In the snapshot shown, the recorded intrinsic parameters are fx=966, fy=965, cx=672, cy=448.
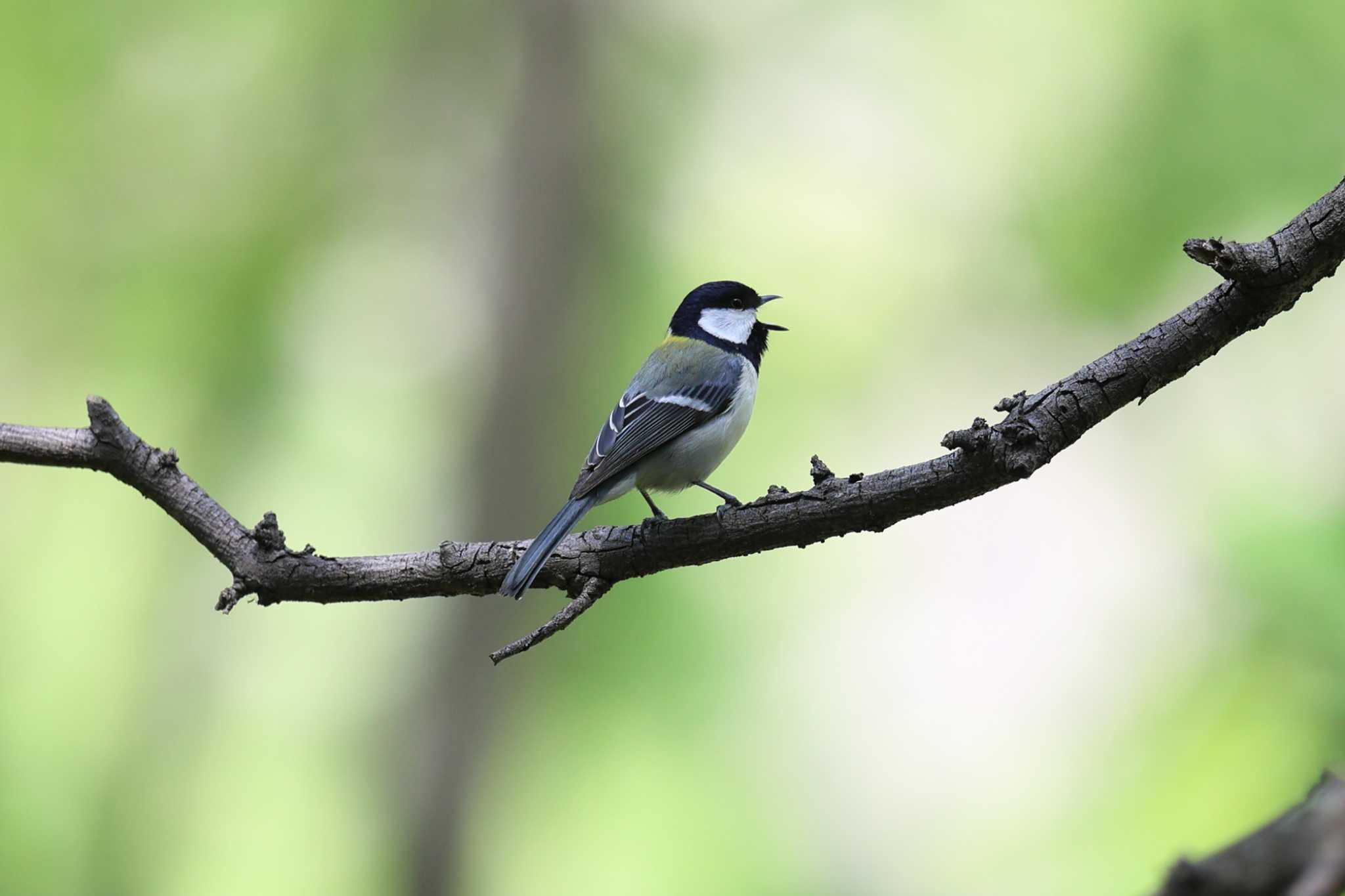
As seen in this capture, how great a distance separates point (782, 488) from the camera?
2111 mm

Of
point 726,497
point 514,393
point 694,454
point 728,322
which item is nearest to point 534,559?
point 726,497

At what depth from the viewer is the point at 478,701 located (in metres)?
4.77

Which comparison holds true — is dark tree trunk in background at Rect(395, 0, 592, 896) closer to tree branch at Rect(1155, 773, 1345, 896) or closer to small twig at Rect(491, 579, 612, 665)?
small twig at Rect(491, 579, 612, 665)

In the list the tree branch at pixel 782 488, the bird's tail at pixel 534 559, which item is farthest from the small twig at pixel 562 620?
the bird's tail at pixel 534 559

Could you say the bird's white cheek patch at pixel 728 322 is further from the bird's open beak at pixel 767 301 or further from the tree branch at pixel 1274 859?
the tree branch at pixel 1274 859

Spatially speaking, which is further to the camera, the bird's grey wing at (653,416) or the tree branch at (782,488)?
the bird's grey wing at (653,416)

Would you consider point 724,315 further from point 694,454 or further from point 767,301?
point 694,454

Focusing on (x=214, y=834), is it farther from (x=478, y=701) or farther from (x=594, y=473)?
(x=594, y=473)

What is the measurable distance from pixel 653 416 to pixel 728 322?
0.78 meters

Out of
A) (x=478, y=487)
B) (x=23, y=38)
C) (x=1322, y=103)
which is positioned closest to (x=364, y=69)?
(x=23, y=38)

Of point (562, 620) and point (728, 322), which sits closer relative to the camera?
point (562, 620)

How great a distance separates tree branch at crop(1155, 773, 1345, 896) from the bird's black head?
8.09 feet

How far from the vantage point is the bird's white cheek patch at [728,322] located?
128 inches

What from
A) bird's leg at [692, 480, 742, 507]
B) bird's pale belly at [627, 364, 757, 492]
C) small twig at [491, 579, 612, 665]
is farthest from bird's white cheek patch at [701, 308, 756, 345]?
small twig at [491, 579, 612, 665]
